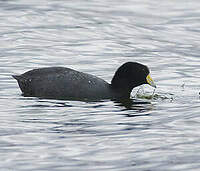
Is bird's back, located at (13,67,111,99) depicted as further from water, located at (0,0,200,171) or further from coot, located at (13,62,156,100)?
water, located at (0,0,200,171)

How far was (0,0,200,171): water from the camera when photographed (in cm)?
980

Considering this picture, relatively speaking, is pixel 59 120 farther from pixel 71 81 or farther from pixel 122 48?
pixel 122 48

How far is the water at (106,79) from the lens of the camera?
32.1 ft

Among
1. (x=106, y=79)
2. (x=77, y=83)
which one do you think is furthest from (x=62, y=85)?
(x=106, y=79)

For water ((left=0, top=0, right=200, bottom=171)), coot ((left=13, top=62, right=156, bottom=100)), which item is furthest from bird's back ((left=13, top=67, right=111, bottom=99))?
water ((left=0, top=0, right=200, bottom=171))

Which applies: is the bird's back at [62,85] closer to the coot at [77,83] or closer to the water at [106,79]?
the coot at [77,83]

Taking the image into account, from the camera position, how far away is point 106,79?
16516 millimetres

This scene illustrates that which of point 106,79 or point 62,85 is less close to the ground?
point 62,85

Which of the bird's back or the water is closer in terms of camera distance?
the water

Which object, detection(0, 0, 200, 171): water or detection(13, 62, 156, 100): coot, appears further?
detection(13, 62, 156, 100): coot

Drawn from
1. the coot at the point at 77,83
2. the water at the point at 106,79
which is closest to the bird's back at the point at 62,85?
the coot at the point at 77,83

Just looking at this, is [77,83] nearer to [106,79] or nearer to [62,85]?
[62,85]

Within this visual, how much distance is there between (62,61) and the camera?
1855 centimetres

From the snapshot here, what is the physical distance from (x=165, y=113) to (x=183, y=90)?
7.99 ft
